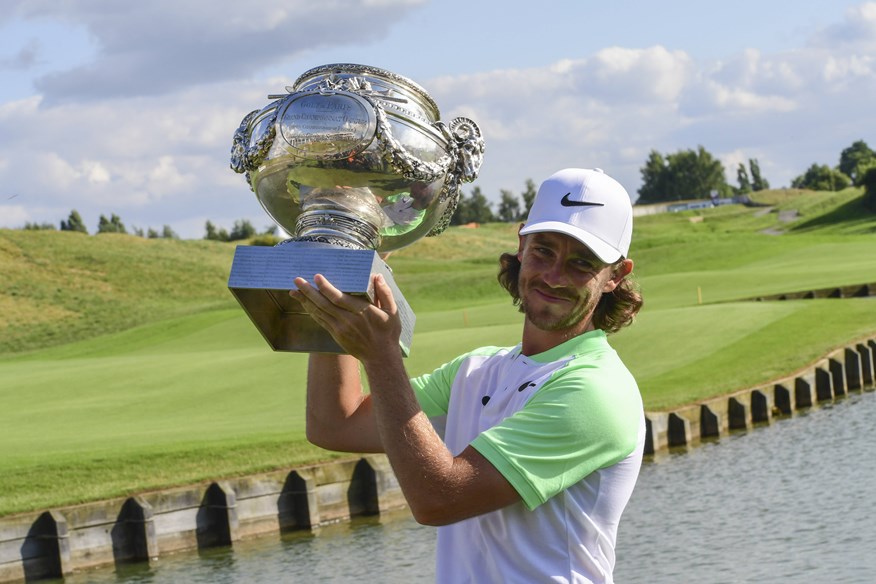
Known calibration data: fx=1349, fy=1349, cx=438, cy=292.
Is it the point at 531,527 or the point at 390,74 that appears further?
the point at 390,74

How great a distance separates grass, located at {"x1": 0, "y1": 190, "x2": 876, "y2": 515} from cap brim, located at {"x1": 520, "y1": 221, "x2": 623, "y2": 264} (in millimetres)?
11394

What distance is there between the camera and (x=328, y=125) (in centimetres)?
341

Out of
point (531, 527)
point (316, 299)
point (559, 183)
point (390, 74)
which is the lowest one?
point (531, 527)

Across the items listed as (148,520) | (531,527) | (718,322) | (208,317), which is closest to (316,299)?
(531,527)

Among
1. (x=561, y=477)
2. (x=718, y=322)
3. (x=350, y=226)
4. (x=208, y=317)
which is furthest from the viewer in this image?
(x=208, y=317)

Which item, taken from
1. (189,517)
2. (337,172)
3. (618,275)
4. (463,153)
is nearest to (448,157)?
(463,153)

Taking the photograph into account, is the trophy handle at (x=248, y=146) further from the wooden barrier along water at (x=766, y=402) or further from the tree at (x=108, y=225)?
the tree at (x=108, y=225)

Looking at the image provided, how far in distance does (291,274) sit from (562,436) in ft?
2.50

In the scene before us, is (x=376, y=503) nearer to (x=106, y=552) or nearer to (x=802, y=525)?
(x=106, y=552)

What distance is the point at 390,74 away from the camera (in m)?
3.65

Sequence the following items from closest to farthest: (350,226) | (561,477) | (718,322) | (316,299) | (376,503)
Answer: (316,299)
(561,477)
(350,226)
(376,503)
(718,322)

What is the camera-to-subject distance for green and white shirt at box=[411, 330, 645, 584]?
3.26 meters

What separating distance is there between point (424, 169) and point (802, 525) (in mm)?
11192

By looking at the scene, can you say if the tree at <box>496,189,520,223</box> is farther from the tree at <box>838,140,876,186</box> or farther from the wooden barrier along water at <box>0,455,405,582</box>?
the wooden barrier along water at <box>0,455,405,582</box>
